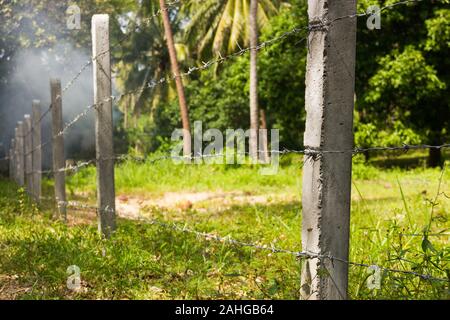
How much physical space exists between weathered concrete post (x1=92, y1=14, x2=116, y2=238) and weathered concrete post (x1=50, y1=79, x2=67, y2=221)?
1651 millimetres

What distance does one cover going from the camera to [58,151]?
652 centimetres

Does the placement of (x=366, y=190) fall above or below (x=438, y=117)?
below

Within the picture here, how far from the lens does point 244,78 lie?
790 inches

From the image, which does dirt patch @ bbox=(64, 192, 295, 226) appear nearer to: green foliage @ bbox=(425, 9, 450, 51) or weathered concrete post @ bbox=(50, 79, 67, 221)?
weathered concrete post @ bbox=(50, 79, 67, 221)

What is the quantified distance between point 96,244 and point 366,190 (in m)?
7.36

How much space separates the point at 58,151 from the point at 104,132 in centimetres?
206

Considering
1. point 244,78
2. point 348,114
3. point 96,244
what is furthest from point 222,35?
point 348,114

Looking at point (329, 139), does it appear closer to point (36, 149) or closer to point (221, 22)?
point (36, 149)

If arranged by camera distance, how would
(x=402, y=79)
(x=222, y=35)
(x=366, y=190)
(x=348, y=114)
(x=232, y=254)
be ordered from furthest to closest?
1. (x=222, y=35)
2. (x=402, y=79)
3. (x=366, y=190)
4. (x=232, y=254)
5. (x=348, y=114)

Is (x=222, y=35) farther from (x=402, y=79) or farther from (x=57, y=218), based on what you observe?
(x=57, y=218)

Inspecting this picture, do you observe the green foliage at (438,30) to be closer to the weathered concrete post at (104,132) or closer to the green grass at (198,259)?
the green grass at (198,259)

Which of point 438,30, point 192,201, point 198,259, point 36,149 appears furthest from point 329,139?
point 438,30

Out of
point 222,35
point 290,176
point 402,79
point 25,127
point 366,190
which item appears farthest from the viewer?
point 222,35

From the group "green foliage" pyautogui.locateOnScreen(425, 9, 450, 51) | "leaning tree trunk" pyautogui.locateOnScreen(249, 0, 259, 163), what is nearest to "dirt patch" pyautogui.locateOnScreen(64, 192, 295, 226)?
"leaning tree trunk" pyautogui.locateOnScreen(249, 0, 259, 163)
